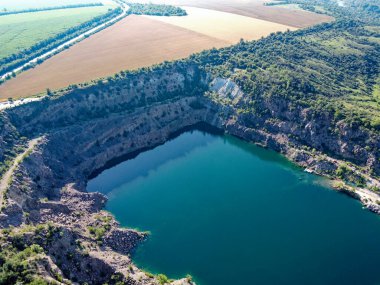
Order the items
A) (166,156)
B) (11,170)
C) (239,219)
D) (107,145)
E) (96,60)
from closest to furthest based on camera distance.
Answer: (239,219), (11,170), (166,156), (107,145), (96,60)

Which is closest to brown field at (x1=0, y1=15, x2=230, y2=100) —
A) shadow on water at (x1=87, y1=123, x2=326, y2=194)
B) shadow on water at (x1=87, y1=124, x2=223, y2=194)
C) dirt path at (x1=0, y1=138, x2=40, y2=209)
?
dirt path at (x1=0, y1=138, x2=40, y2=209)

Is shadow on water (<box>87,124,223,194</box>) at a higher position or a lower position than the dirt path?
lower

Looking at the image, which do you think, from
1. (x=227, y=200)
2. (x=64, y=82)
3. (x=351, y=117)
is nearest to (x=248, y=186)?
(x=227, y=200)

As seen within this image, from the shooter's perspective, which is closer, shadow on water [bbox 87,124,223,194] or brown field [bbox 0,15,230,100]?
shadow on water [bbox 87,124,223,194]

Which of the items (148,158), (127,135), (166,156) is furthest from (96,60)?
(166,156)

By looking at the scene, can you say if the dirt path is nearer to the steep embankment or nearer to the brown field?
the steep embankment

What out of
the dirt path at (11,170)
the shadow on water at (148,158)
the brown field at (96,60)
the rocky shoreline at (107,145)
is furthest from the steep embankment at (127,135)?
the brown field at (96,60)

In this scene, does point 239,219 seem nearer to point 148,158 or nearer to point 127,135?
point 148,158
